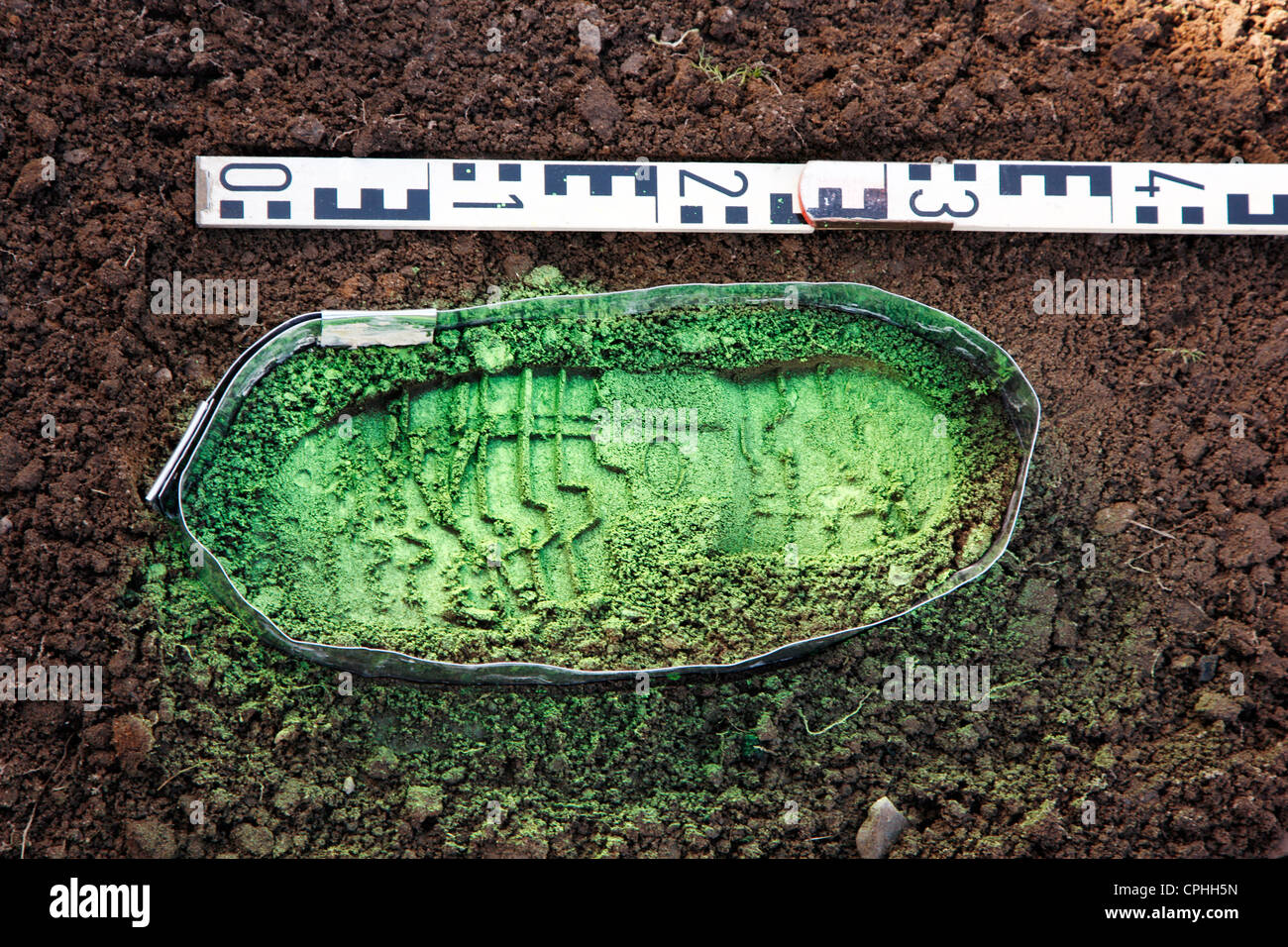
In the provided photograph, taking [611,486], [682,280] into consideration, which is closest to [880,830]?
[611,486]

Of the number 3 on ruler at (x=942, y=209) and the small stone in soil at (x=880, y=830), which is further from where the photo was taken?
the number 3 on ruler at (x=942, y=209)

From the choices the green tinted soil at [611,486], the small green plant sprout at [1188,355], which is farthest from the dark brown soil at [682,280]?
the green tinted soil at [611,486]

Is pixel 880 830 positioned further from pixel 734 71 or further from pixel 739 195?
pixel 734 71

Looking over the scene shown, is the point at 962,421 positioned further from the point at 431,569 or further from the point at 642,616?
the point at 431,569

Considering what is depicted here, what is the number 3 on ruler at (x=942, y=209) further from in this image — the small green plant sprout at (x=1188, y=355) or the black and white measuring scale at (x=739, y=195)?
the small green plant sprout at (x=1188, y=355)

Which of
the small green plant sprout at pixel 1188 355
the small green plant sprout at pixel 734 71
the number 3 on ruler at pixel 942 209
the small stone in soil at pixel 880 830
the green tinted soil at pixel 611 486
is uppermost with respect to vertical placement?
the small green plant sprout at pixel 734 71

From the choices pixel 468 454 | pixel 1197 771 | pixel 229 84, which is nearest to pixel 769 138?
pixel 468 454

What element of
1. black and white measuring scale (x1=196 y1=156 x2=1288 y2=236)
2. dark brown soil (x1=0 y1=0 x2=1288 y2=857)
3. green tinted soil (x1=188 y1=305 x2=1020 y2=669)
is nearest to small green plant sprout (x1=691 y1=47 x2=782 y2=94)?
dark brown soil (x1=0 y1=0 x2=1288 y2=857)
